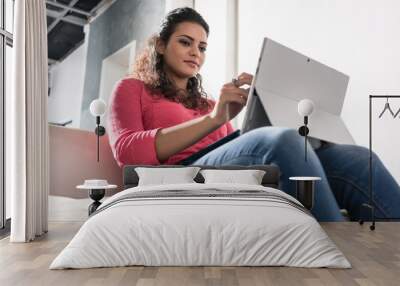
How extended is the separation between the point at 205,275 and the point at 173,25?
9.77ft

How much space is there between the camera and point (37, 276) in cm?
306

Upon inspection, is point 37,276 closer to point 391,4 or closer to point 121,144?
point 121,144

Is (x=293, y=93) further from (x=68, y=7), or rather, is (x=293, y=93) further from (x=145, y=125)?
(x=68, y=7)

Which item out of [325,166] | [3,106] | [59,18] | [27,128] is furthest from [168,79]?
[325,166]

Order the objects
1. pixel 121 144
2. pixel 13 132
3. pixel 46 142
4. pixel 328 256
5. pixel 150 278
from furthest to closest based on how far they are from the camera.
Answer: pixel 121 144 < pixel 46 142 < pixel 13 132 < pixel 328 256 < pixel 150 278

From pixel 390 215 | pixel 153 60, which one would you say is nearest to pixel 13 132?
pixel 153 60

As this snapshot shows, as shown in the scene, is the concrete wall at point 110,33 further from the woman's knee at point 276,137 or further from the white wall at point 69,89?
the woman's knee at point 276,137

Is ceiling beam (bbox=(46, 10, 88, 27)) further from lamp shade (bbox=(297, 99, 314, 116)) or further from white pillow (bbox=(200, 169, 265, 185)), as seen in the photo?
lamp shade (bbox=(297, 99, 314, 116))

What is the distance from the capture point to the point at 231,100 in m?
5.16

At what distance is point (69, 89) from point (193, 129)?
1.41m

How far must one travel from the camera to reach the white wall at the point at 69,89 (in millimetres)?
5371

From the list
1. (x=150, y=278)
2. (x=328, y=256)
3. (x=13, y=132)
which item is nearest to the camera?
(x=150, y=278)

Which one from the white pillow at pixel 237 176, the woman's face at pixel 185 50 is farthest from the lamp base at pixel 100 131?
the white pillow at pixel 237 176

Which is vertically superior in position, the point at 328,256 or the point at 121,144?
the point at 121,144
